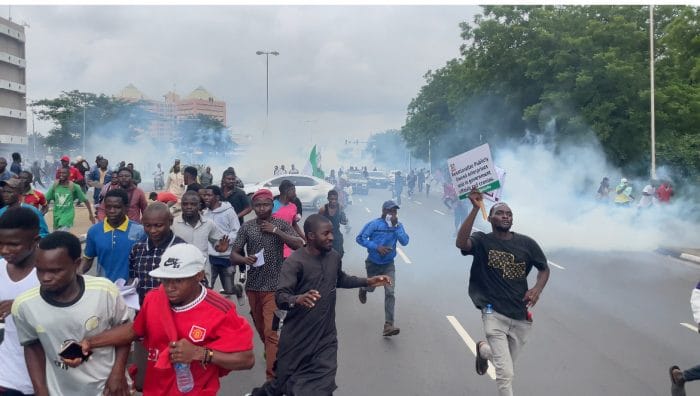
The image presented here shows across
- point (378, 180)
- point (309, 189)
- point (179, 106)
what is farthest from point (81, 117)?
point (179, 106)

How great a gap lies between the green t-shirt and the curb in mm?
13092

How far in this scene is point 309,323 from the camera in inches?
176

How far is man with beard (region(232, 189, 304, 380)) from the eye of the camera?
6008 millimetres

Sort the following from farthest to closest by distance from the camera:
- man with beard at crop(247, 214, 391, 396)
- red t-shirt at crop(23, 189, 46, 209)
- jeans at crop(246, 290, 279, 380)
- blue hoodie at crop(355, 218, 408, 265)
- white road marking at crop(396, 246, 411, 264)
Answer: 1. white road marking at crop(396, 246, 411, 264)
2. red t-shirt at crop(23, 189, 46, 209)
3. blue hoodie at crop(355, 218, 408, 265)
4. jeans at crop(246, 290, 279, 380)
5. man with beard at crop(247, 214, 391, 396)

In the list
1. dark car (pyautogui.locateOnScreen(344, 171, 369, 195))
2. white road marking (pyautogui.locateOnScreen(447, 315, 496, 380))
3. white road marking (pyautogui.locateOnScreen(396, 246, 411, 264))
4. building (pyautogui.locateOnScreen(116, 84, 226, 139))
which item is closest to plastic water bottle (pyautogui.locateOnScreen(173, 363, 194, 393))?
white road marking (pyautogui.locateOnScreen(447, 315, 496, 380))

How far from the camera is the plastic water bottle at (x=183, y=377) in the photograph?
3.16m

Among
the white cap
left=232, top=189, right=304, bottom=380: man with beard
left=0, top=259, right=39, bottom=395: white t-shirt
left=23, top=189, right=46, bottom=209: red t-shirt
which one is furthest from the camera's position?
left=23, top=189, right=46, bottom=209: red t-shirt

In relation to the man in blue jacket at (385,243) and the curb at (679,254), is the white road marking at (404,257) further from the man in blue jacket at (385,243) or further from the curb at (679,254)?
the curb at (679,254)

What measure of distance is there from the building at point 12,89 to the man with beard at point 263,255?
62838 mm

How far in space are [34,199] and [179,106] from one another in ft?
429

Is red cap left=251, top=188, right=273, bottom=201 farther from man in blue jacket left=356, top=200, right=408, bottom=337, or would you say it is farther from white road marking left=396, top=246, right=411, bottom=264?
white road marking left=396, top=246, right=411, bottom=264

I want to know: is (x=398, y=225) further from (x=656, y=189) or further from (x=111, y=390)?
(x=656, y=189)

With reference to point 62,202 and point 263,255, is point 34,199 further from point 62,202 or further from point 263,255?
point 263,255

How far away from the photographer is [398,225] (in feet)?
26.1
